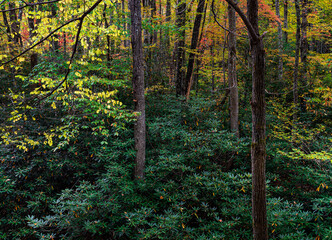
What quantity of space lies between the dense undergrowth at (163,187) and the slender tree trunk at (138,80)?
0.30 metres

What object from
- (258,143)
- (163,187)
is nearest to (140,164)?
(163,187)

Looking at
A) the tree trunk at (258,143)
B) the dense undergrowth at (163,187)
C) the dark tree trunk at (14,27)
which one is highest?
the dark tree trunk at (14,27)

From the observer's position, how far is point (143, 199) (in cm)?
491

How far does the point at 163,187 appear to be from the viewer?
4.86 m

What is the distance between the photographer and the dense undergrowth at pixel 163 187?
12.8ft

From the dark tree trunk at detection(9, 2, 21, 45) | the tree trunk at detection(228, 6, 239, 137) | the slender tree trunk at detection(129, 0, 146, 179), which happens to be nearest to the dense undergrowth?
the slender tree trunk at detection(129, 0, 146, 179)

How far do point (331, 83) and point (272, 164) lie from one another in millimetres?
5070

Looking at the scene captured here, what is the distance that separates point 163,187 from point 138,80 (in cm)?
292

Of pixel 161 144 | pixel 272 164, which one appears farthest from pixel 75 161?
pixel 272 164

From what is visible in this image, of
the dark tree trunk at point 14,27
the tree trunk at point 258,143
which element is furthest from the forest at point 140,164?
the dark tree trunk at point 14,27

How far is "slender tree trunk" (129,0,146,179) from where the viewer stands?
16.4 ft

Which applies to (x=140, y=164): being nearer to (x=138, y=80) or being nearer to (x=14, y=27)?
(x=138, y=80)

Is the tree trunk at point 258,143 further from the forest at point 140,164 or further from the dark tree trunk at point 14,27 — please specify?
the dark tree trunk at point 14,27

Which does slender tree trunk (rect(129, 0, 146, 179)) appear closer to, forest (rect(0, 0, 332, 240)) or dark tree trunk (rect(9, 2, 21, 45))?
forest (rect(0, 0, 332, 240))
